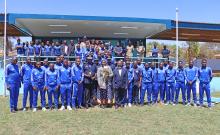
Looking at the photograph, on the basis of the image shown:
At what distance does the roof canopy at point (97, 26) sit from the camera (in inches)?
867

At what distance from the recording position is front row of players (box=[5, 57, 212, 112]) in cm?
1345

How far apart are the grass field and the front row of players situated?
0.72m

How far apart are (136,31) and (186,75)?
449 inches

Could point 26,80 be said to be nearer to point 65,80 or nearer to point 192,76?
point 65,80

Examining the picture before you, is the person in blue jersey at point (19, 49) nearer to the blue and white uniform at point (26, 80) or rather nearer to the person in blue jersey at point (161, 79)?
the blue and white uniform at point (26, 80)

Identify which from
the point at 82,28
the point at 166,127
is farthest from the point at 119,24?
the point at 166,127

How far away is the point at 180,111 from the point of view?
44.2 feet

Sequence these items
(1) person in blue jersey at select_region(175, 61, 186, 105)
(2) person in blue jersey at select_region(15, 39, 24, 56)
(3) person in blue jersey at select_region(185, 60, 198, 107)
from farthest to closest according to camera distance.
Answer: (2) person in blue jersey at select_region(15, 39, 24, 56) < (1) person in blue jersey at select_region(175, 61, 186, 105) < (3) person in blue jersey at select_region(185, 60, 198, 107)

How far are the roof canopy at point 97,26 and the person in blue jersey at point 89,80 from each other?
848cm

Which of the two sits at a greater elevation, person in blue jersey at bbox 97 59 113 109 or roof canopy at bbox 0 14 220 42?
roof canopy at bbox 0 14 220 42

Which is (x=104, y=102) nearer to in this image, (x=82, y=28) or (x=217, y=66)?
(x=82, y=28)

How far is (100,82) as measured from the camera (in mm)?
13953

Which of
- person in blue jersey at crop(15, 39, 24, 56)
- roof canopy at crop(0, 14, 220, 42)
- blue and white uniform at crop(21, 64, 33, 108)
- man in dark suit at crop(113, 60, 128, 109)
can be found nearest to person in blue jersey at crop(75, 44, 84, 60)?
person in blue jersey at crop(15, 39, 24, 56)

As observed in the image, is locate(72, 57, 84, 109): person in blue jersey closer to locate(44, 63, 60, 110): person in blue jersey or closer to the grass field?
locate(44, 63, 60, 110): person in blue jersey
